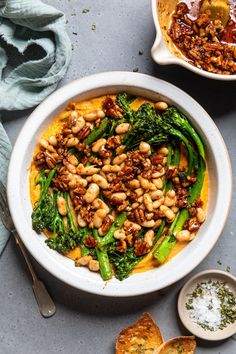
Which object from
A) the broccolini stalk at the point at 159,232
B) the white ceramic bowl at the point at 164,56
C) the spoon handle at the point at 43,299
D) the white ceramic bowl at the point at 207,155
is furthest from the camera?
the spoon handle at the point at 43,299

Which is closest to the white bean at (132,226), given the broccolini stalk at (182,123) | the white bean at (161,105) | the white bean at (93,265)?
the white bean at (93,265)

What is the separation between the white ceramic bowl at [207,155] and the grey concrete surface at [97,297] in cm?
24

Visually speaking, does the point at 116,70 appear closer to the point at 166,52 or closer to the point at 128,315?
the point at 166,52

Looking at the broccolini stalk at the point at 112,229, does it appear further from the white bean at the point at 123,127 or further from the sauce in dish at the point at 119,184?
the white bean at the point at 123,127

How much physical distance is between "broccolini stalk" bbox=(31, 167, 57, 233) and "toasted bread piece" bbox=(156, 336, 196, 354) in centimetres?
77

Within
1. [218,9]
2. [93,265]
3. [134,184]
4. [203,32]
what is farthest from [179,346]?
[218,9]

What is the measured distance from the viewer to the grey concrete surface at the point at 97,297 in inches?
128

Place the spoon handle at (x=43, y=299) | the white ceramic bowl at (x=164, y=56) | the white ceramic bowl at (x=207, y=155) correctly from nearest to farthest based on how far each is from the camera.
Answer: the white ceramic bowl at (x=164, y=56)
the white ceramic bowl at (x=207, y=155)
the spoon handle at (x=43, y=299)

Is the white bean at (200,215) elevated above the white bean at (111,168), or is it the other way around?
the white bean at (111,168)

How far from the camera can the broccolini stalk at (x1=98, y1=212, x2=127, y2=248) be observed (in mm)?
3062

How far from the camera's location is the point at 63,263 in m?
3.05

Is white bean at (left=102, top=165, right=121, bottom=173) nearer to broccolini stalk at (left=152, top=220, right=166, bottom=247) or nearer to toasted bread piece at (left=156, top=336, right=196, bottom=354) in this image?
broccolini stalk at (left=152, top=220, right=166, bottom=247)

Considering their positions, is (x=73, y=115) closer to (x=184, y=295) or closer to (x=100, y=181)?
(x=100, y=181)

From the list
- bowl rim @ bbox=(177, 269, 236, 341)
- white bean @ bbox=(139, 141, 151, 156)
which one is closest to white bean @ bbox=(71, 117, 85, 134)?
white bean @ bbox=(139, 141, 151, 156)
